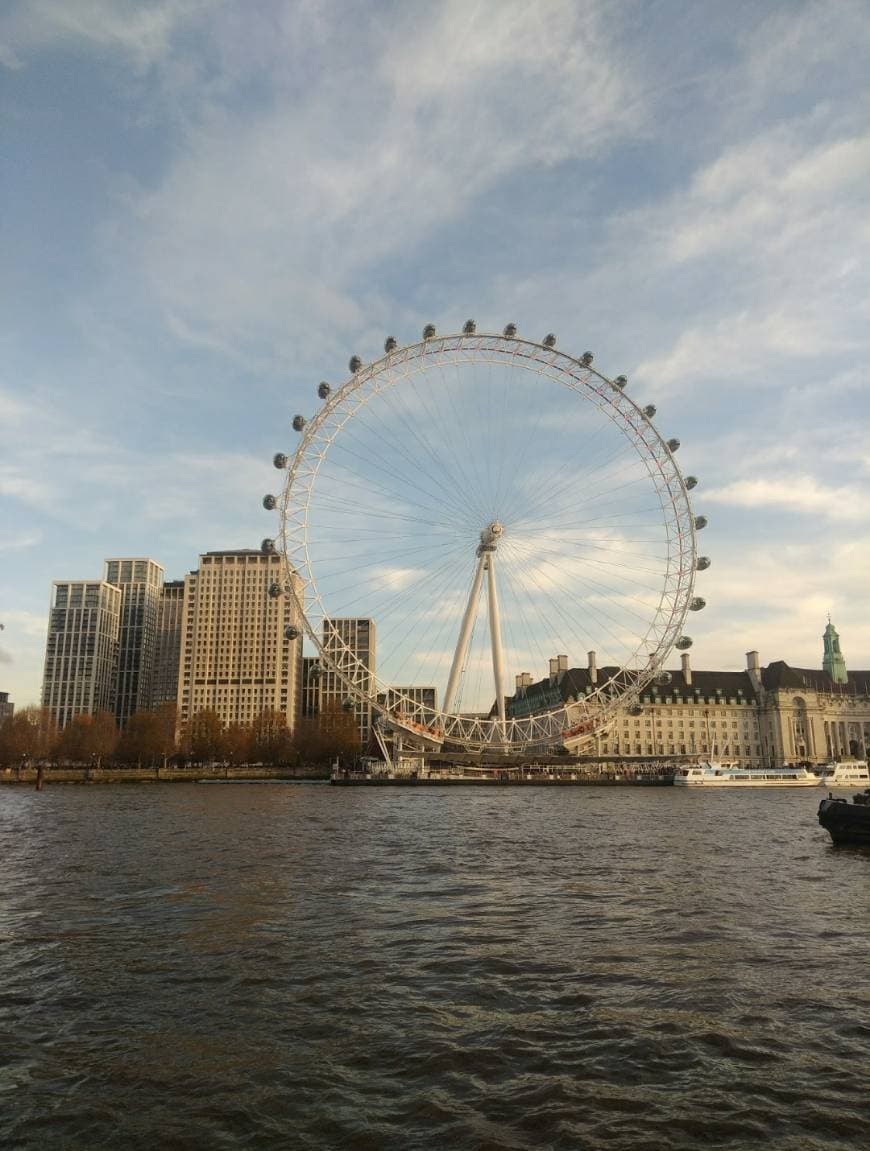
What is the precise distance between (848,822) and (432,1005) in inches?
1137

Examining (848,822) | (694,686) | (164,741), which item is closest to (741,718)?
(694,686)


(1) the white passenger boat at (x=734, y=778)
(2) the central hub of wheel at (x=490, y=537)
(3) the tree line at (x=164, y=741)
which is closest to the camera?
(2) the central hub of wheel at (x=490, y=537)

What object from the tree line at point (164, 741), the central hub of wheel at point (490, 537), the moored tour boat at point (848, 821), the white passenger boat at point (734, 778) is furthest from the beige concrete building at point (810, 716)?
the moored tour boat at point (848, 821)

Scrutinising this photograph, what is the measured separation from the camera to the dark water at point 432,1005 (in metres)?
9.48

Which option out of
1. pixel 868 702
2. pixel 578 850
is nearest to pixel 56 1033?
pixel 578 850

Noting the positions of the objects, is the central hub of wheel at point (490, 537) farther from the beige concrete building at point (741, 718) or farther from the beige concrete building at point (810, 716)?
the beige concrete building at point (810, 716)

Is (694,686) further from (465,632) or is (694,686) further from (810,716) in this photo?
(465,632)

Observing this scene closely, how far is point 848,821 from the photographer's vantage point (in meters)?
36.4

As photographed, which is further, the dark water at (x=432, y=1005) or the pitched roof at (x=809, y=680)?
the pitched roof at (x=809, y=680)

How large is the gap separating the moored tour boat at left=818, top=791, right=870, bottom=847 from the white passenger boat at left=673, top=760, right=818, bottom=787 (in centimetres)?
7114

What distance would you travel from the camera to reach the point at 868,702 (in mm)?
179250

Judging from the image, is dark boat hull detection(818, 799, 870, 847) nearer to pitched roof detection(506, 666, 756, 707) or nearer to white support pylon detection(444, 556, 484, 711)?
white support pylon detection(444, 556, 484, 711)

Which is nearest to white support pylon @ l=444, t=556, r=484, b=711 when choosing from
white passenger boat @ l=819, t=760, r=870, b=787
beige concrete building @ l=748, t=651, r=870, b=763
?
white passenger boat @ l=819, t=760, r=870, b=787

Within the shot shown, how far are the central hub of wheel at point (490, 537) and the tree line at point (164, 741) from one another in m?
75.7
